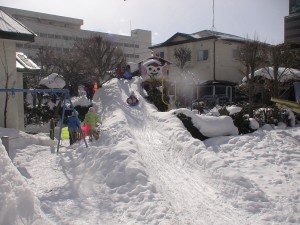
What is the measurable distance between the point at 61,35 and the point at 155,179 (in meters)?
66.1

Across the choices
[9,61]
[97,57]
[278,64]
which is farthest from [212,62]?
[9,61]

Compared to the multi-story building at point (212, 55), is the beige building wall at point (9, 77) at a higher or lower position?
lower

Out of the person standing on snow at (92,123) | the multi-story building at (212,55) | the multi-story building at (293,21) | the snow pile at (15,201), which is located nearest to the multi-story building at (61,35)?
the multi-story building at (212,55)

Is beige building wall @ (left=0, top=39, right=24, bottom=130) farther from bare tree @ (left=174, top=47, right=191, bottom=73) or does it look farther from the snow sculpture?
bare tree @ (left=174, top=47, right=191, bottom=73)

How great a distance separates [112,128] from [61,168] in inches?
143

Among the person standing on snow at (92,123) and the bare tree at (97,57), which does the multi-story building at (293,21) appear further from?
the person standing on snow at (92,123)

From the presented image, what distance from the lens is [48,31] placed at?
64938mm

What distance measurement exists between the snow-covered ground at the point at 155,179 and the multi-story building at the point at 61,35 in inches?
1840

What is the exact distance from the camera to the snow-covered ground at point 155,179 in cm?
498

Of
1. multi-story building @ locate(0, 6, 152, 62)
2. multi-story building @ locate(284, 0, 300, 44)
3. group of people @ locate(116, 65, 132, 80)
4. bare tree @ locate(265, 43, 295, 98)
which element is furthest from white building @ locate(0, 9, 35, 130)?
multi-story building @ locate(284, 0, 300, 44)

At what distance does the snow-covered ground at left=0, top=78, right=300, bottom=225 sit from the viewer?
16.4ft

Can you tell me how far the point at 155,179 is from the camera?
22.3 ft

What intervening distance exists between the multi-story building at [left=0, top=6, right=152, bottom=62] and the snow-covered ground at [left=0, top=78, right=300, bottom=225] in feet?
153

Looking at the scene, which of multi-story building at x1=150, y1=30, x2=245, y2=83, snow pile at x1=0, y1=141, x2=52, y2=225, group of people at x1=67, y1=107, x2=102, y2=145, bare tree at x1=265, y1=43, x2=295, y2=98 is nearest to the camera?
snow pile at x1=0, y1=141, x2=52, y2=225
